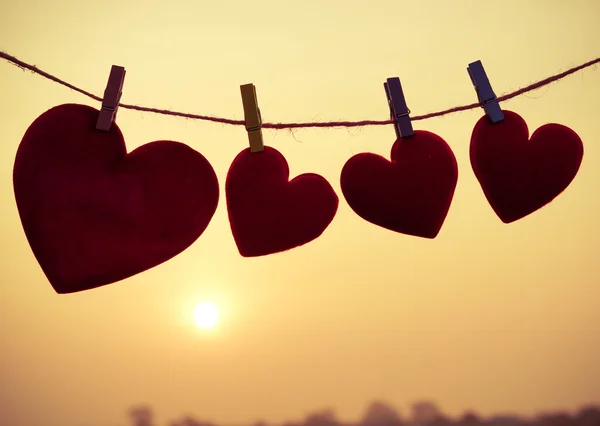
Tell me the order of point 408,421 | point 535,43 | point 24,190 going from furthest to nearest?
point 408,421 < point 535,43 < point 24,190

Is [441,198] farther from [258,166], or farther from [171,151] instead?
[171,151]

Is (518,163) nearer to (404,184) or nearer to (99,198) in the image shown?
(404,184)

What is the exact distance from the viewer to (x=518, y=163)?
81 centimetres

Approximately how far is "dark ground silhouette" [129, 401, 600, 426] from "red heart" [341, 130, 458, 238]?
1.84m

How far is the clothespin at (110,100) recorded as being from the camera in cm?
72

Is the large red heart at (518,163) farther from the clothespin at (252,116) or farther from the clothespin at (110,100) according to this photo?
the clothespin at (110,100)

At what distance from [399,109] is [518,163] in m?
0.21

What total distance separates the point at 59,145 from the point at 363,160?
0.44 metres

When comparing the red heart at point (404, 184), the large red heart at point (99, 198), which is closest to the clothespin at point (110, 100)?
the large red heart at point (99, 198)

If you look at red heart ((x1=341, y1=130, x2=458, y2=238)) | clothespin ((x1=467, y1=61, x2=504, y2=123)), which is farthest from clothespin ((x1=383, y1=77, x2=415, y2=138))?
clothespin ((x1=467, y1=61, x2=504, y2=123))

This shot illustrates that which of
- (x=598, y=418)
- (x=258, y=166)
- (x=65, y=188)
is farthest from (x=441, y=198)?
(x=598, y=418)

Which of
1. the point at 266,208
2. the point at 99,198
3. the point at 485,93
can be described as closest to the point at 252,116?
the point at 266,208

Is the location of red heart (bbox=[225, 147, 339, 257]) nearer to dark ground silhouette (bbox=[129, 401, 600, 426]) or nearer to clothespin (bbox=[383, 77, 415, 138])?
clothespin (bbox=[383, 77, 415, 138])

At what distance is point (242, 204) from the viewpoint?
759mm
